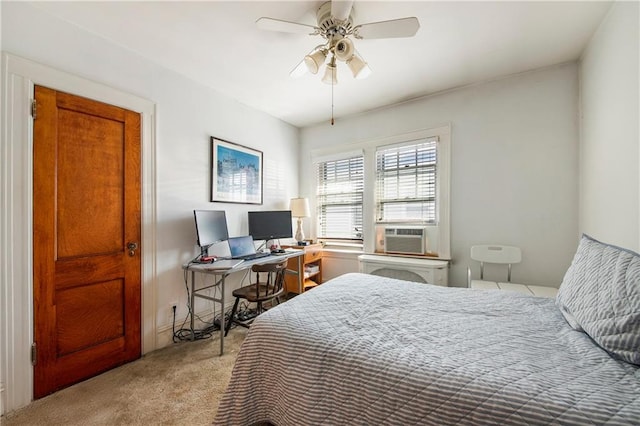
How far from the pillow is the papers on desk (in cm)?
229

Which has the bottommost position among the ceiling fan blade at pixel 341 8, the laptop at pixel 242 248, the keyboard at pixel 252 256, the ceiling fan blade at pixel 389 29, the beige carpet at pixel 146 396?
the beige carpet at pixel 146 396

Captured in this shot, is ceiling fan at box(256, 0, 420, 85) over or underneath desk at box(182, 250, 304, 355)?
over

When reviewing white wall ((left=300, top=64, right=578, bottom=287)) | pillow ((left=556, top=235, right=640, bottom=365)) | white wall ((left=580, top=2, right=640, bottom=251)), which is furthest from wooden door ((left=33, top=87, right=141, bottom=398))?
white wall ((left=580, top=2, right=640, bottom=251))

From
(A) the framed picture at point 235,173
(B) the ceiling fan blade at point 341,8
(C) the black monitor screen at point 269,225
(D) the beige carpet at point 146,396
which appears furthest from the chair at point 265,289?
(B) the ceiling fan blade at point 341,8

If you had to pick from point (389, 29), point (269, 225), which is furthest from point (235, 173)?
point (389, 29)

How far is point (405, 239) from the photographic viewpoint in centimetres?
320

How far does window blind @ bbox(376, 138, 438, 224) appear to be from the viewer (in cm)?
318

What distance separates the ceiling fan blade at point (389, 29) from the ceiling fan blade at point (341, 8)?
12 centimetres

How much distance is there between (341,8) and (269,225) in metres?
2.39

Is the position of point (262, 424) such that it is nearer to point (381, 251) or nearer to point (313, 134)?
point (381, 251)

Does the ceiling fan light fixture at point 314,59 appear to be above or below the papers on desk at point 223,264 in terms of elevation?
above

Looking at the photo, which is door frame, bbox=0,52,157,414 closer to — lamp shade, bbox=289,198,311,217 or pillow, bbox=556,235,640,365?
lamp shade, bbox=289,198,311,217

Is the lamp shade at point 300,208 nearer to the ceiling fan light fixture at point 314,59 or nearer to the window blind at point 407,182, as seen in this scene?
the window blind at point 407,182

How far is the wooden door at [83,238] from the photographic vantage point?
68.6 inches
